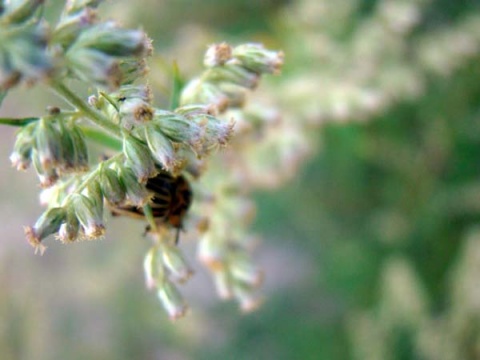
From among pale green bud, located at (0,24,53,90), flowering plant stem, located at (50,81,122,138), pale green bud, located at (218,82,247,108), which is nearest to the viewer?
pale green bud, located at (0,24,53,90)

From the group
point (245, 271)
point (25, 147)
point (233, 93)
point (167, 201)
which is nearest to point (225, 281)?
point (245, 271)

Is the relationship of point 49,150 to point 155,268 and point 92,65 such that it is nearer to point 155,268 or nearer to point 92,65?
point 92,65

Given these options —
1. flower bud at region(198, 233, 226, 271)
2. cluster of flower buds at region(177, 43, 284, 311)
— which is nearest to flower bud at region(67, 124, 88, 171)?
cluster of flower buds at region(177, 43, 284, 311)

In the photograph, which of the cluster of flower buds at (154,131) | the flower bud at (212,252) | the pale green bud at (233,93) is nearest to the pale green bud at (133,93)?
the cluster of flower buds at (154,131)

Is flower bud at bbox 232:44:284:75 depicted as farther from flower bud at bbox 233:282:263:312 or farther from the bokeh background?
the bokeh background

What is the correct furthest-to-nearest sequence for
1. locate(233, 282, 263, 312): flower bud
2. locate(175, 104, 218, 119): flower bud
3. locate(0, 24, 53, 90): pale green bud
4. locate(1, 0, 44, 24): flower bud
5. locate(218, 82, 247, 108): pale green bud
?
locate(233, 282, 263, 312): flower bud
locate(218, 82, 247, 108): pale green bud
locate(175, 104, 218, 119): flower bud
locate(1, 0, 44, 24): flower bud
locate(0, 24, 53, 90): pale green bud

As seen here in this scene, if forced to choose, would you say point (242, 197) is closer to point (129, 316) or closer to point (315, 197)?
point (315, 197)

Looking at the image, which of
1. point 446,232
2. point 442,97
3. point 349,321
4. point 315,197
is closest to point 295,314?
point 349,321
